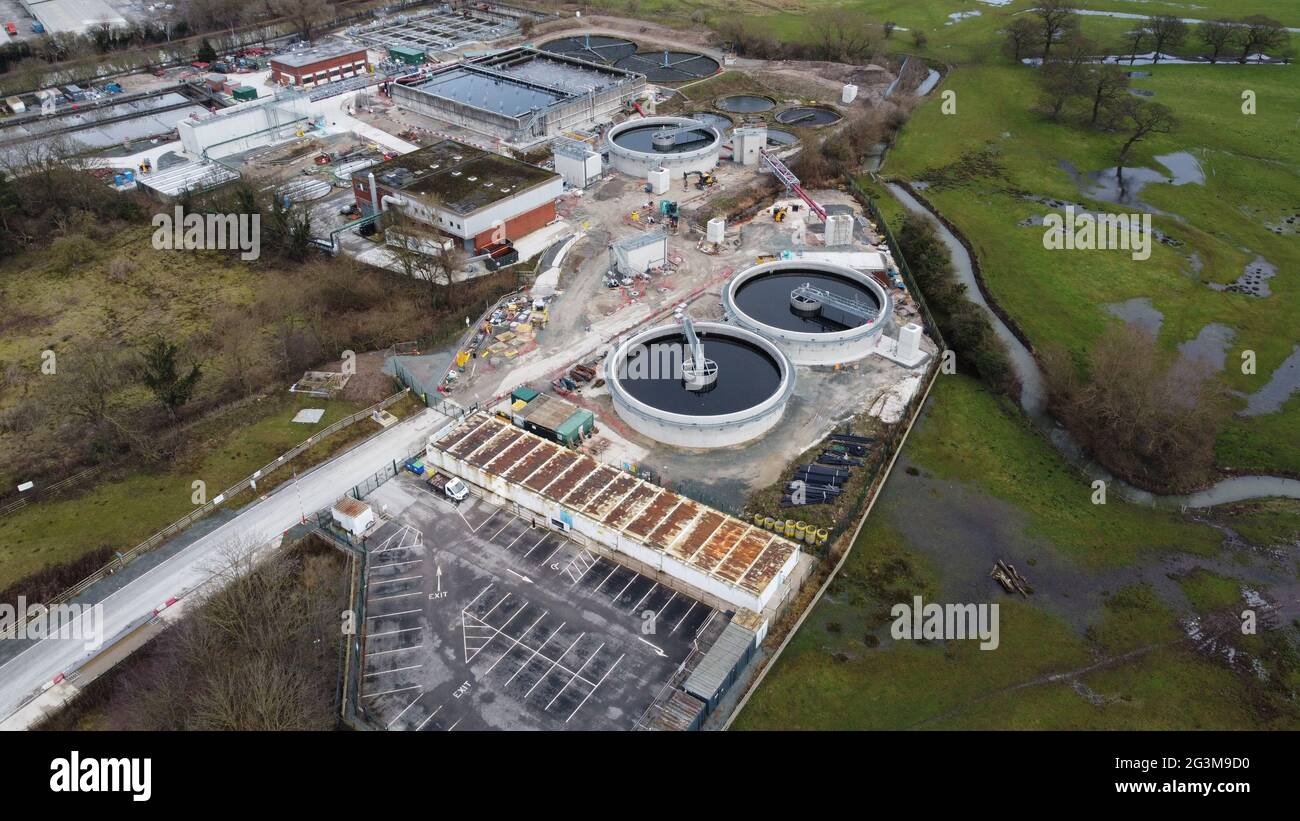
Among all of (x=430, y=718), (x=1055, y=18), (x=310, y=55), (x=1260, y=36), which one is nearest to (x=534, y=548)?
(x=430, y=718)

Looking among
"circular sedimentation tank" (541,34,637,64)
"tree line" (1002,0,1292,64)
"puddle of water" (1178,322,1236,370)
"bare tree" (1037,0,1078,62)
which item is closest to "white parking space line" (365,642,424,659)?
"puddle of water" (1178,322,1236,370)

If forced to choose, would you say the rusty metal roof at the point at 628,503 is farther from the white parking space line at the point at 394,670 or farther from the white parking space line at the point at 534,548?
the white parking space line at the point at 394,670

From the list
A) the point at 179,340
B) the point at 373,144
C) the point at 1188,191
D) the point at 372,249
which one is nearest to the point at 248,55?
the point at 373,144

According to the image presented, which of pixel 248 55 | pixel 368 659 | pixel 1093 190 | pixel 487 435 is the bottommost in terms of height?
pixel 368 659

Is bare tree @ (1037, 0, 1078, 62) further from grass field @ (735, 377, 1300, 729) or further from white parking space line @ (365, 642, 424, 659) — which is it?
white parking space line @ (365, 642, 424, 659)

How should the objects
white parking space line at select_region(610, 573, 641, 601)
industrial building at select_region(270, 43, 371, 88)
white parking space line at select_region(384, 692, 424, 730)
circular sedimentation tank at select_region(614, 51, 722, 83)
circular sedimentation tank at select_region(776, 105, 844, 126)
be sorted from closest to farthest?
white parking space line at select_region(384, 692, 424, 730), white parking space line at select_region(610, 573, 641, 601), circular sedimentation tank at select_region(776, 105, 844, 126), industrial building at select_region(270, 43, 371, 88), circular sedimentation tank at select_region(614, 51, 722, 83)

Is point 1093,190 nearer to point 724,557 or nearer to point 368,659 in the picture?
point 724,557

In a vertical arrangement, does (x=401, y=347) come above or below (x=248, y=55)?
below
